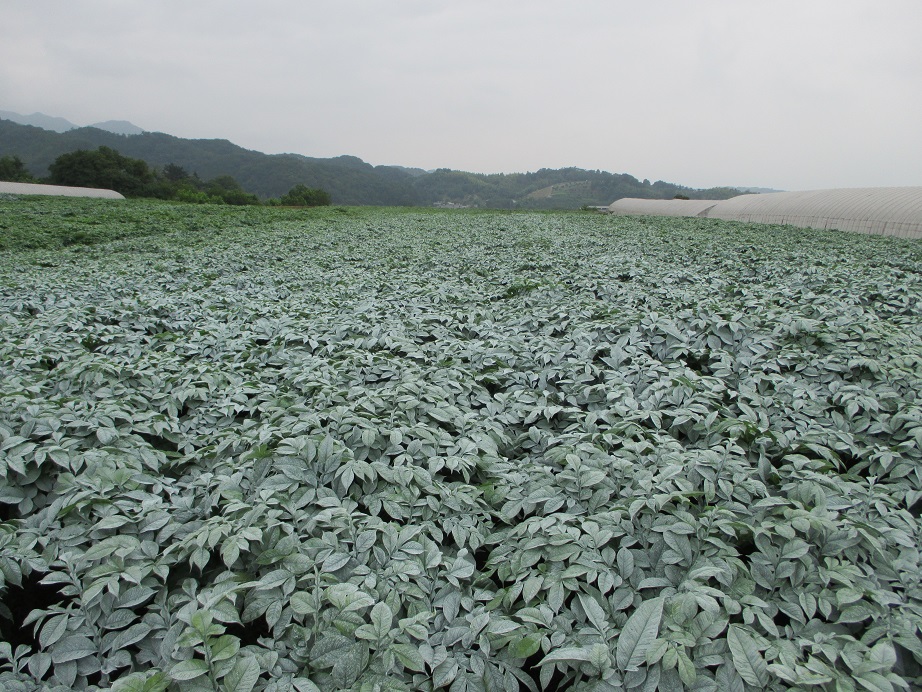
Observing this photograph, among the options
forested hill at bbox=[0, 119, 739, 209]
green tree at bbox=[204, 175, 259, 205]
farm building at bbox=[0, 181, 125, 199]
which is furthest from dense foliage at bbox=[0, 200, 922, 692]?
forested hill at bbox=[0, 119, 739, 209]

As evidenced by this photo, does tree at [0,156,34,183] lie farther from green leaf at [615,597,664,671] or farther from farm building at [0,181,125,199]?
green leaf at [615,597,664,671]

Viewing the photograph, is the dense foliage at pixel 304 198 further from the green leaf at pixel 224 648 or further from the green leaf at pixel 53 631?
the green leaf at pixel 224 648

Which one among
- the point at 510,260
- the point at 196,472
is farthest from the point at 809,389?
the point at 510,260

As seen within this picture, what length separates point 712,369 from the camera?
167 inches

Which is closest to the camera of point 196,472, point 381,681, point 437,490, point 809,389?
point 381,681

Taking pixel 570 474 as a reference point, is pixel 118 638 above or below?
below

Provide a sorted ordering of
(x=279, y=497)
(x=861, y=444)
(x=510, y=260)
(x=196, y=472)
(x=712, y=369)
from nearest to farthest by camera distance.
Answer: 1. (x=279, y=497)
2. (x=196, y=472)
3. (x=861, y=444)
4. (x=712, y=369)
5. (x=510, y=260)

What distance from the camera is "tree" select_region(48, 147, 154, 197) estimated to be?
5353 centimetres

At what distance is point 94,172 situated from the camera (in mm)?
53625

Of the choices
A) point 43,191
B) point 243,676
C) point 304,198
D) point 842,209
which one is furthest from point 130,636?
point 304,198

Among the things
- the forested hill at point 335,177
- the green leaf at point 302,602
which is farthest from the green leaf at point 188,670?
the forested hill at point 335,177

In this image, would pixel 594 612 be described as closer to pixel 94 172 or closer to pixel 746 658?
pixel 746 658

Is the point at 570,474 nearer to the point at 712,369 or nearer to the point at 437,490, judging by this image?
the point at 437,490

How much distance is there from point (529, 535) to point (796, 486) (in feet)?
4.16
